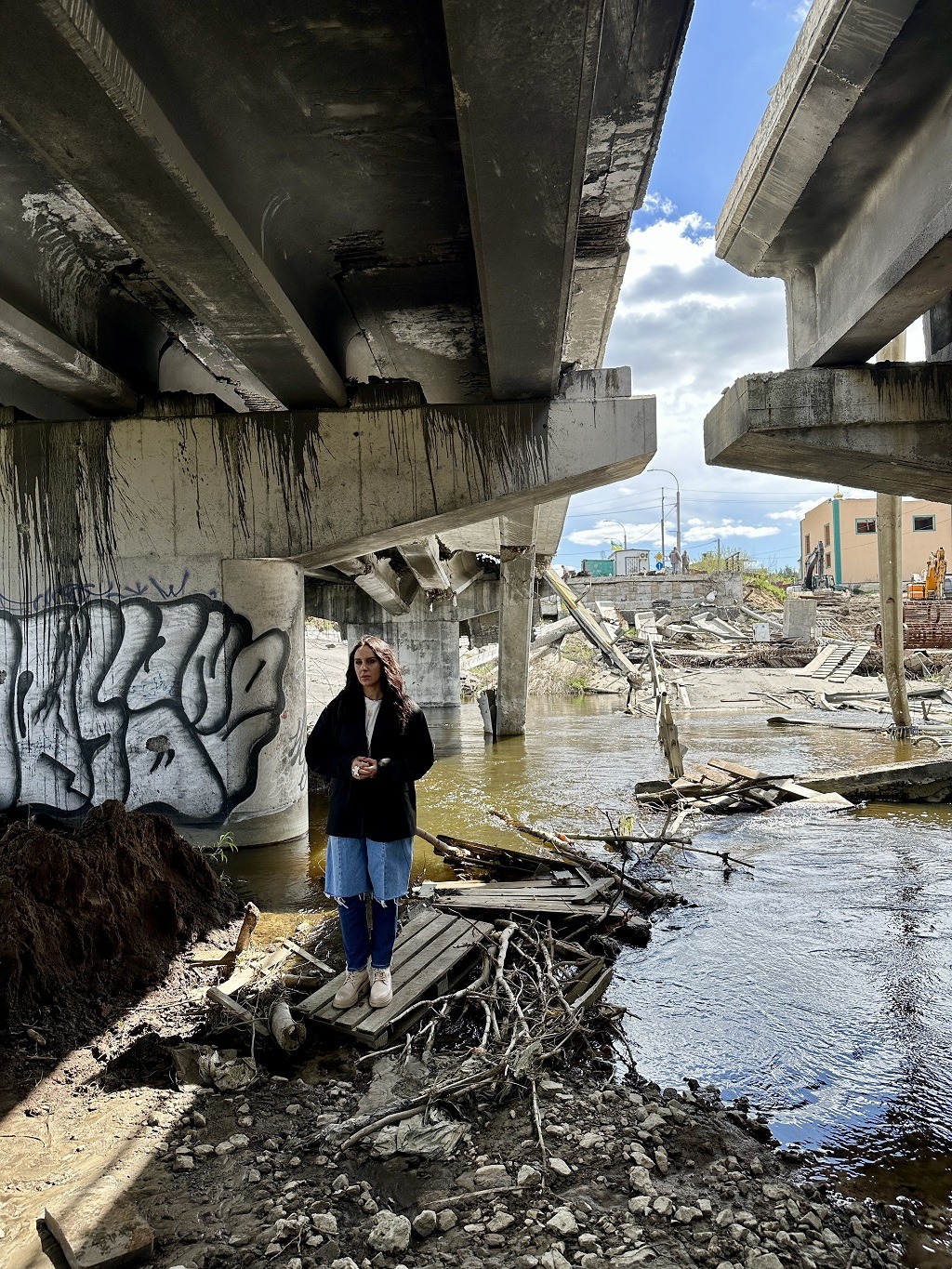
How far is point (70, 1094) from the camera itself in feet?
11.7

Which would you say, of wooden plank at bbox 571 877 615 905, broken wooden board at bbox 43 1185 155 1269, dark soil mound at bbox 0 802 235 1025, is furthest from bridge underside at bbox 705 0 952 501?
broken wooden board at bbox 43 1185 155 1269

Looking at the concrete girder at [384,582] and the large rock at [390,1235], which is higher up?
the concrete girder at [384,582]

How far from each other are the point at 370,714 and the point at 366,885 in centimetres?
90

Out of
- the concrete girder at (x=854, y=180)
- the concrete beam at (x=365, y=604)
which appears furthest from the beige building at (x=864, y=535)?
the concrete girder at (x=854, y=180)

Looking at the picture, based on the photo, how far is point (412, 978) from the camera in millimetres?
4480

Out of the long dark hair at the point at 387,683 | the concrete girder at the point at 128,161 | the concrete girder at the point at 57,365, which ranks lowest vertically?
the long dark hair at the point at 387,683

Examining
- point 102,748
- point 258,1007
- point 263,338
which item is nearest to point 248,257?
point 263,338

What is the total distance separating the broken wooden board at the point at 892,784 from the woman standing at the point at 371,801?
25.2 ft

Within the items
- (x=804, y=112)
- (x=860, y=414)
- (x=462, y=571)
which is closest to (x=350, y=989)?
(x=804, y=112)

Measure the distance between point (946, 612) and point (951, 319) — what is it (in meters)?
25.2

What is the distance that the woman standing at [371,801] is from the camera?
4.16 m

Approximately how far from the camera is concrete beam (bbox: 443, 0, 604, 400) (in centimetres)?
311

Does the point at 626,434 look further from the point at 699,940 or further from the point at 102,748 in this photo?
the point at 102,748

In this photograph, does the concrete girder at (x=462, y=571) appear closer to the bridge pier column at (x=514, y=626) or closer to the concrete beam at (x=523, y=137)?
the bridge pier column at (x=514, y=626)
